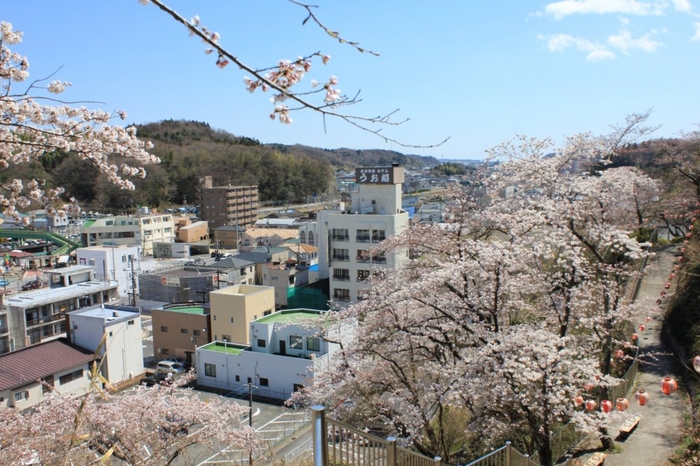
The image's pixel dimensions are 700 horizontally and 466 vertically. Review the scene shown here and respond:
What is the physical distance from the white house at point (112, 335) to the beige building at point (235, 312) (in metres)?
2.10

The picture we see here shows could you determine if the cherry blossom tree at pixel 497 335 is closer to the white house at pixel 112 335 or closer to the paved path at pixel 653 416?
the paved path at pixel 653 416

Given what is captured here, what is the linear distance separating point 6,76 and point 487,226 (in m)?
6.46

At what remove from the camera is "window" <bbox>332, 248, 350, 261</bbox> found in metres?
17.6

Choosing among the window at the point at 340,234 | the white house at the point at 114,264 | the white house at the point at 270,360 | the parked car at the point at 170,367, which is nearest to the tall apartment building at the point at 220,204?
the white house at the point at 114,264

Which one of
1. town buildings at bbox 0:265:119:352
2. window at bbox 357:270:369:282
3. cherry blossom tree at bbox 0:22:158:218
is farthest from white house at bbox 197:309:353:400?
cherry blossom tree at bbox 0:22:158:218

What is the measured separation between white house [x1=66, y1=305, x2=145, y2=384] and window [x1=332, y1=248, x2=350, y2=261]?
6.54 meters

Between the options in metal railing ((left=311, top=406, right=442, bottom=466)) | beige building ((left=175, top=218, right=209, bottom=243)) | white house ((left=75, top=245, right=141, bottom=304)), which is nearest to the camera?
metal railing ((left=311, top=406, right=442, bottom=466))

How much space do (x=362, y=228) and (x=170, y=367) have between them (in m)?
7.35

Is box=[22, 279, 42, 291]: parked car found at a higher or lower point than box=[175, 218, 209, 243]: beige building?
lower

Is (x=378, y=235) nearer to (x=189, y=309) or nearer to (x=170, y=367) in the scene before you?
(x=189, y=309)

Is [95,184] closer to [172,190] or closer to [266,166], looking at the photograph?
[172,190]

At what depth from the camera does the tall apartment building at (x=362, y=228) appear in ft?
56.6

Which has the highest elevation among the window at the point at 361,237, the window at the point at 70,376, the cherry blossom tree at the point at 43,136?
the cherry blossom tree at the point at 43,136

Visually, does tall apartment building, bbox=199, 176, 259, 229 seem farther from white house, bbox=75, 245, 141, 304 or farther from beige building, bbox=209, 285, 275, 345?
beige building, bbox=209, 285, 275, 345
